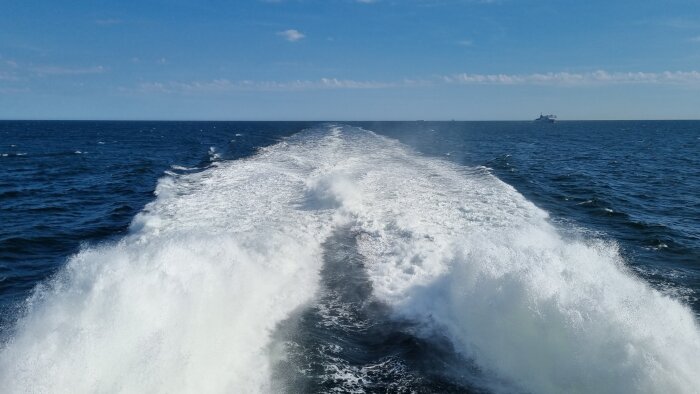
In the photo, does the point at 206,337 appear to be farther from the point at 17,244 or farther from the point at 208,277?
the point at 17,244

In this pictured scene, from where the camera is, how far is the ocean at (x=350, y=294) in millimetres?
7105

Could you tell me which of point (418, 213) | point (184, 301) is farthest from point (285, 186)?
point (184, 301)

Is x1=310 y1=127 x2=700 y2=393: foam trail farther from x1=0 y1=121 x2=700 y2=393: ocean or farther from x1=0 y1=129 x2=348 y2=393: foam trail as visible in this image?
x1=0 y1=129 x2=348 y2=393: foam trail

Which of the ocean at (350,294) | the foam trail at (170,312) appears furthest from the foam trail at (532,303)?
the foam trail at (170,312)

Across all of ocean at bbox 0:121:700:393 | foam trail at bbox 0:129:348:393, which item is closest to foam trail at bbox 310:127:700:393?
ocean at bbox 0:121:700:393

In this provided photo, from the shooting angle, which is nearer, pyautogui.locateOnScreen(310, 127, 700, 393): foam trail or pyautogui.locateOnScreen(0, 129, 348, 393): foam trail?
pyautogui.locateOnScreen(0, 129, 348, 393): foam trail

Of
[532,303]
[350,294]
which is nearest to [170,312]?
[350,294]

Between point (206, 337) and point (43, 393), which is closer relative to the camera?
point (43, 393)

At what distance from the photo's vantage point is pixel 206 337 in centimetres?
800

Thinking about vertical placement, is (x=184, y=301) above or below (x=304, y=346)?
above

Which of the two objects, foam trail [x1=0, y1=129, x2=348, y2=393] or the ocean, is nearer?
foam trail [x1=0, y1=129, x2=348, y2=393]

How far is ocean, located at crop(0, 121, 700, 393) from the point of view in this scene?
→ 7105 millimetres

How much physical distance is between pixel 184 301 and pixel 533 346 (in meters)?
7.19

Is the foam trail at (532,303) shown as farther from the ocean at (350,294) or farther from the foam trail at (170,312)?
the foam trail at (170,312)
